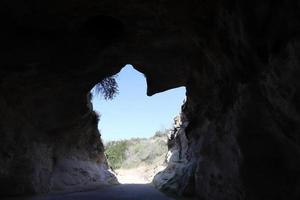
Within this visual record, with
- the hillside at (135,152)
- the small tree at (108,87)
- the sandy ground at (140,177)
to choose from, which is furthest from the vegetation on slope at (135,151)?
the small tree at (108,87)

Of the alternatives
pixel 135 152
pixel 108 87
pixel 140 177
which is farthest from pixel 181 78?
pixel 135 152

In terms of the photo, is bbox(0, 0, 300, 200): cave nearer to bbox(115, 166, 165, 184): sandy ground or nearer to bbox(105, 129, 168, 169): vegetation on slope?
bbox(115, 166, 165, 184): sandy ground

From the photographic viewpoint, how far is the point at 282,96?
4117 millimetres

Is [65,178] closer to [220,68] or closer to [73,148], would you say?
[73,148]

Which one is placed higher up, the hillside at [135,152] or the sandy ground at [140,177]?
the hillside at [135,152]

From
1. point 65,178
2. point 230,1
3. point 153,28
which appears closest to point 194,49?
point 153,28

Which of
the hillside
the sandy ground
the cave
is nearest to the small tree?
the cave

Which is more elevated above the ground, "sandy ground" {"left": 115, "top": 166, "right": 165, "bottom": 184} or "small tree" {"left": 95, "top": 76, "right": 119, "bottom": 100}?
"small tree" {"left": 95, "top": 76, "right": 119, "bottom": 100}

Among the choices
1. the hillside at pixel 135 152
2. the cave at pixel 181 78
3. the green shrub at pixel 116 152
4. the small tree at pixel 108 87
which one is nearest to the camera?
the cave at pixel 181 78

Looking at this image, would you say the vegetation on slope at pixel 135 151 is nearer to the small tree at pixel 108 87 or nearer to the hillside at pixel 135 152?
the hillside at pixel 135 152

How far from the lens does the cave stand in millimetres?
4297

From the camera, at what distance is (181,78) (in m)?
10.5

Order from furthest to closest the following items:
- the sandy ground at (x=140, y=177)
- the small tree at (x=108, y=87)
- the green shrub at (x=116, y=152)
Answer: the green shrub at (x=116, y=152) → the sandy ground at (x=140, y=177) → the small tree at (x=108, y=87)

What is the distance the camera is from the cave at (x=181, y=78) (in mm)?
4297
